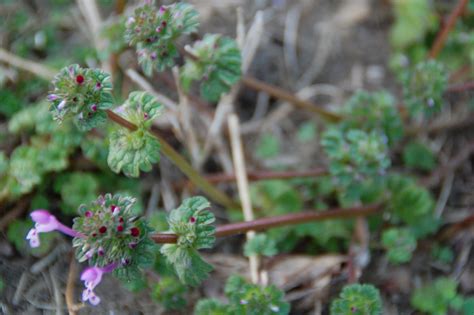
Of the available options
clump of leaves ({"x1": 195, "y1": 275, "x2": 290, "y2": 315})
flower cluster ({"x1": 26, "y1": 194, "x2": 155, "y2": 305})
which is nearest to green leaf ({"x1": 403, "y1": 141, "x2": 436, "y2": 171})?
clump of leaves ({"x1": 195, "y1": 275, "x2": 290, "y2": 315})

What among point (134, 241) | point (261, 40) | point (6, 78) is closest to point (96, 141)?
point (6, 78)

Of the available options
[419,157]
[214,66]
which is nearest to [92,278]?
[214,66]

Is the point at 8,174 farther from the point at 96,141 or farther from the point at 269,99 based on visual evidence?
the point at 269,99

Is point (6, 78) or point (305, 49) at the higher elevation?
point (305, 49)

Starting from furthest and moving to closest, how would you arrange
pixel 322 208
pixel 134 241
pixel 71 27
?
pixel 71 27 < pixel 322 208 < pixel 134 241

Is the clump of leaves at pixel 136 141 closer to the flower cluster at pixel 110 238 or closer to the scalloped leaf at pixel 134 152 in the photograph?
the scalloped leaf at pixel 134 152

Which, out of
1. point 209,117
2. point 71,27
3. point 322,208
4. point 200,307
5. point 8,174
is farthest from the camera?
point 71,27

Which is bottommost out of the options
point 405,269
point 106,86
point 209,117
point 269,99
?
point 405,269
